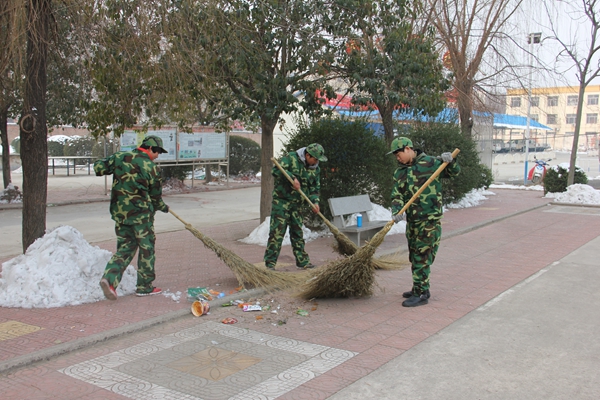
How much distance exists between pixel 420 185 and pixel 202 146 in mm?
15749

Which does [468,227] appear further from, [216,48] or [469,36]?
[469,36]

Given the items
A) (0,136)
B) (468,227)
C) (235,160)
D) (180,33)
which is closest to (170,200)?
(0,136)

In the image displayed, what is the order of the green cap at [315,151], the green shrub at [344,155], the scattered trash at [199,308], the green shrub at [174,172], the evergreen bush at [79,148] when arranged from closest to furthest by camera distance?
the scattered trash at [199,308] → the green cap at [315,151] → the green shrub at [344,155] → the green shrub at [174,172] → the evergreen bush at [79,148]

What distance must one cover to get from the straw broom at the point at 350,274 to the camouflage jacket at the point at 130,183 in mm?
1994

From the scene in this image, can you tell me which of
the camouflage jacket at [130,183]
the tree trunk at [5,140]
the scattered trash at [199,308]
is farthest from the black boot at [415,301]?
the tree trunk at [5,140]

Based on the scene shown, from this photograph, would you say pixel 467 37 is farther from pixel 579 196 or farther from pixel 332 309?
pixel 332 309

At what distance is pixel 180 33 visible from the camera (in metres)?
7.54

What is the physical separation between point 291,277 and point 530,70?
47.7ft

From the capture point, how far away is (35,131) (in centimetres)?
657

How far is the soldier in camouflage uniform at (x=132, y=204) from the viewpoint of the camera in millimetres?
6199

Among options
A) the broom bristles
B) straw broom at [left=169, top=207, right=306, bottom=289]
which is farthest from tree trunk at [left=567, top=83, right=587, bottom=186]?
straw broom at [left=169, top=207, right=306, bottom=289]

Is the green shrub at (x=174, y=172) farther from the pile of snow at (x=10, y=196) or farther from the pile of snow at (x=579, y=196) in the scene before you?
the pile of snow at (x=579, y=196)

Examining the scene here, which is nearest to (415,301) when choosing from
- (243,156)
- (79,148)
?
(243,156)

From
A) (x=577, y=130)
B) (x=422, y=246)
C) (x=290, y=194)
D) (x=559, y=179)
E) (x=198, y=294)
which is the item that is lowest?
(x=198, y=294)
